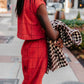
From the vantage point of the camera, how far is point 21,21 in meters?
2.12

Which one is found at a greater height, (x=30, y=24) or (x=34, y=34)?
Answer: (x=30, y=24)

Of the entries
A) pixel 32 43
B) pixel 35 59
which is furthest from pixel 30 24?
pixel 35 59

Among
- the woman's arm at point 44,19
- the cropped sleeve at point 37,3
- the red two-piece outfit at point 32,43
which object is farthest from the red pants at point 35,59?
the cropped sleeve at point 37,3

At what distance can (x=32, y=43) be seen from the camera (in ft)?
6.97

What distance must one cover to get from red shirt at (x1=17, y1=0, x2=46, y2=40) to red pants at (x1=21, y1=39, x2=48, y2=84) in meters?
0.09

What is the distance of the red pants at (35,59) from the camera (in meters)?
2.13

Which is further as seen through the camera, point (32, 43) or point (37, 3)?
point (32, 43)

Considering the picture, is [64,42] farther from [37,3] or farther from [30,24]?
[37,3]

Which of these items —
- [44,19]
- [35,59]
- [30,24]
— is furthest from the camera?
[35,59]

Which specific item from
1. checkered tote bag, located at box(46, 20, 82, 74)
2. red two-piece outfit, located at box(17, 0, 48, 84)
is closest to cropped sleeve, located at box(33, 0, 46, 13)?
red two-piece outfit, located at box(17, 0, 48, 84)

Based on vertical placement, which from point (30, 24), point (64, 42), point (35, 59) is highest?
point (30, 24)

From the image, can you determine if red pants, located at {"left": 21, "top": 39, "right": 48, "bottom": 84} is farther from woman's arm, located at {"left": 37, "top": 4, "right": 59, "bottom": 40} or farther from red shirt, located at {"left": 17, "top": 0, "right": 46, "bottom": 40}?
woman's arm, located at {"left": 37, "top": 4, "right": 59, "bottom": 40}

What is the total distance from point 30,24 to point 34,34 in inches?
4.5

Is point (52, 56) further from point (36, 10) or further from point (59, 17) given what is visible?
point (59, 17)
